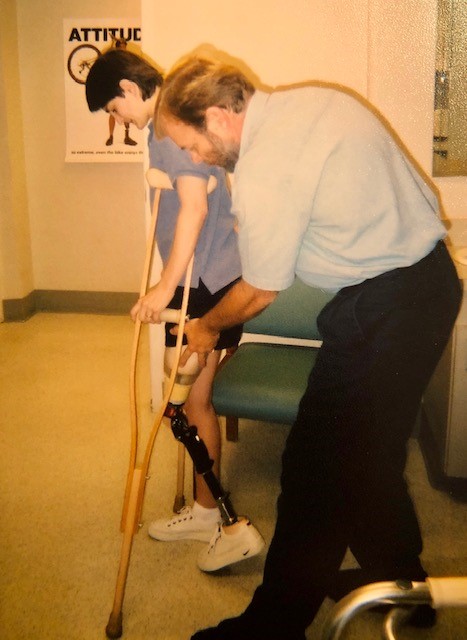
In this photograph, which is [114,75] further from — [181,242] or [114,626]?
[114,626]

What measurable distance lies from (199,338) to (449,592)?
1.09 meters

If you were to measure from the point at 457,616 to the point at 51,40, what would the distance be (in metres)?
4.66

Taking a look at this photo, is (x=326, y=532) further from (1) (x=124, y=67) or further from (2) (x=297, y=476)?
(1) (x=124, y=67)

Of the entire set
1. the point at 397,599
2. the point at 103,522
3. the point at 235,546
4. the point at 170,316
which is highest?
the point at 170,316

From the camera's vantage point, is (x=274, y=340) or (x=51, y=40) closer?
(x=274, y=340)

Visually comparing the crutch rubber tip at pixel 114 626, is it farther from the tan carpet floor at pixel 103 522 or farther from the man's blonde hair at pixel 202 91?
the man's blonde hair at pixel 202 91

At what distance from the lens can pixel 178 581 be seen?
1951mm

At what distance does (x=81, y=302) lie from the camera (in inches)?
204

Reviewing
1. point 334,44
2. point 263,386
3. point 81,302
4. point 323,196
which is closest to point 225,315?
point 323,196

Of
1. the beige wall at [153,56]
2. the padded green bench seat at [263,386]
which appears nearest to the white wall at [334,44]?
the beige wall at [153,56]

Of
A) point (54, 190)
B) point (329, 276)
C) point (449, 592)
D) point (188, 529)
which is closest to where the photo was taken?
point (449, 592)

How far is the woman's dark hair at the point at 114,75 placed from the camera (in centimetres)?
164

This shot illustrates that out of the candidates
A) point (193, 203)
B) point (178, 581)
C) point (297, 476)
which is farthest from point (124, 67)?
point (178, 581)

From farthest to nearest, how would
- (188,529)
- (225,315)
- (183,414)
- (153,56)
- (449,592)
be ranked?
(153,56)
(188,529)
(183,414)
(225,315)
(449,592)
